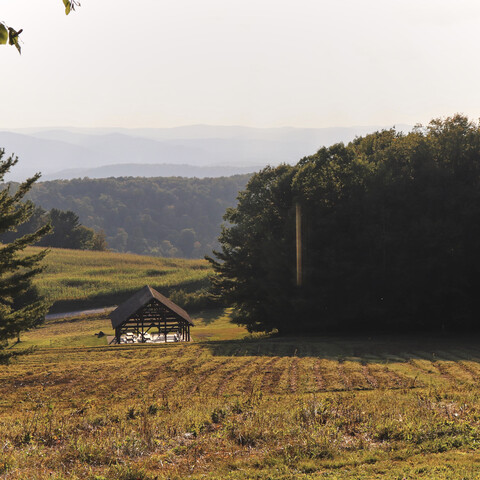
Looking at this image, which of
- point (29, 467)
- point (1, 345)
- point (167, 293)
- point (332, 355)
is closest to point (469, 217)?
point (332, 355)

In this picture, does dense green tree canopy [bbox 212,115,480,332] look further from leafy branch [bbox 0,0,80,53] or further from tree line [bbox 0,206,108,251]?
tree line [bbox 0,206,108,251]

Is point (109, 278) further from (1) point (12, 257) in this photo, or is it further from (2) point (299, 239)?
(1) point (12, 257)

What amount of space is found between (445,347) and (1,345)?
84.6 ft

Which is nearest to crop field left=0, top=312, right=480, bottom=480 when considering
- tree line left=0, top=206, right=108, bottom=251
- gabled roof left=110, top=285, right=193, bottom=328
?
gabled roof left=110, top=285, right=193, bottom=328

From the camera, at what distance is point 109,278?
8700 cm

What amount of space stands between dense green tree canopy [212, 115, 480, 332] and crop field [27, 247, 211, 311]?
31.6 m

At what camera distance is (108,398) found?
1900 cm

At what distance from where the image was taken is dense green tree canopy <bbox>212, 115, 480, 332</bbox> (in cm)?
3984

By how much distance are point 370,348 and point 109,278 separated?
2504 inches

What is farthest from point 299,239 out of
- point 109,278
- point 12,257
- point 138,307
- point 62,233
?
point 62,233

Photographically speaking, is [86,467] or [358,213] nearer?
[86,467]

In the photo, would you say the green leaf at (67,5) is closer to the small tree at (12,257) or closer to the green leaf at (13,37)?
the green leaf at (13,37)

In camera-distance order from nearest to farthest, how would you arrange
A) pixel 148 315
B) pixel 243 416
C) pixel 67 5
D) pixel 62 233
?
pixel 67 5 < pixel 243 416 < pixel 148 315 < pixel 62 233

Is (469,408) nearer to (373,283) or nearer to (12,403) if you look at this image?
(12,403)
